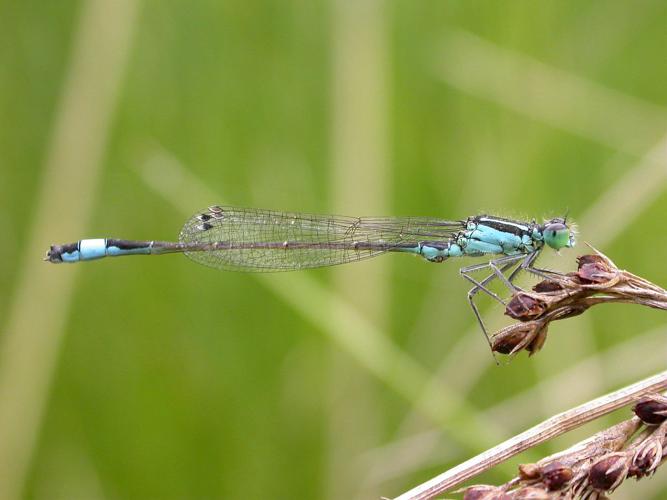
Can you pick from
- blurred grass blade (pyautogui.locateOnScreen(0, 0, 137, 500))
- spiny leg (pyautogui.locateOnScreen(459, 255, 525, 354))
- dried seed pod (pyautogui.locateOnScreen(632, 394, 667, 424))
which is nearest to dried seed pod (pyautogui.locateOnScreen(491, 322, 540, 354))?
dried seed pod (pyautogui.locateOnScreen(632, 394, 667, 424))

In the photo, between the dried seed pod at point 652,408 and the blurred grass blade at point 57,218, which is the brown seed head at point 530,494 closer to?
the dried seed pod at point 652,408

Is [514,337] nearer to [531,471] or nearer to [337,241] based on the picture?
[531,471]

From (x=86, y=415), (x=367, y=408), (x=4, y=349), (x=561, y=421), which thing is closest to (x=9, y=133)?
(x=4, y=349)

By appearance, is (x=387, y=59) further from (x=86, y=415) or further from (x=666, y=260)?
(x=86, y=415)

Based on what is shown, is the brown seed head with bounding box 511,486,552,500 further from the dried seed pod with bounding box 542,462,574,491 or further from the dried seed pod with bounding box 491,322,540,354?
the dried seed pod with bounding box 491,322,540,354

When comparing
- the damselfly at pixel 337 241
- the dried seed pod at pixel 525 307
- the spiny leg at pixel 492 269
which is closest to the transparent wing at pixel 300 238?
the damselfly at pixel 337 241

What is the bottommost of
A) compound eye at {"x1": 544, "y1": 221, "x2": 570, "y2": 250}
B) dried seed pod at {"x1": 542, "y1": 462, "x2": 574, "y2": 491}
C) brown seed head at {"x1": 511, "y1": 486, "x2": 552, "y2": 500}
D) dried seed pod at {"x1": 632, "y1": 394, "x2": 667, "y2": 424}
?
brown seed head at {"x1": 511, "y1": 486, "x2": 552, "y2": 500}

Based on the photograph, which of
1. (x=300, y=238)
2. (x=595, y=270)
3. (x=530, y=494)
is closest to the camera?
(x=530, y=494)

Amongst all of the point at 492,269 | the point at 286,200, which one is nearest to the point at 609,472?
the point at 492,269
